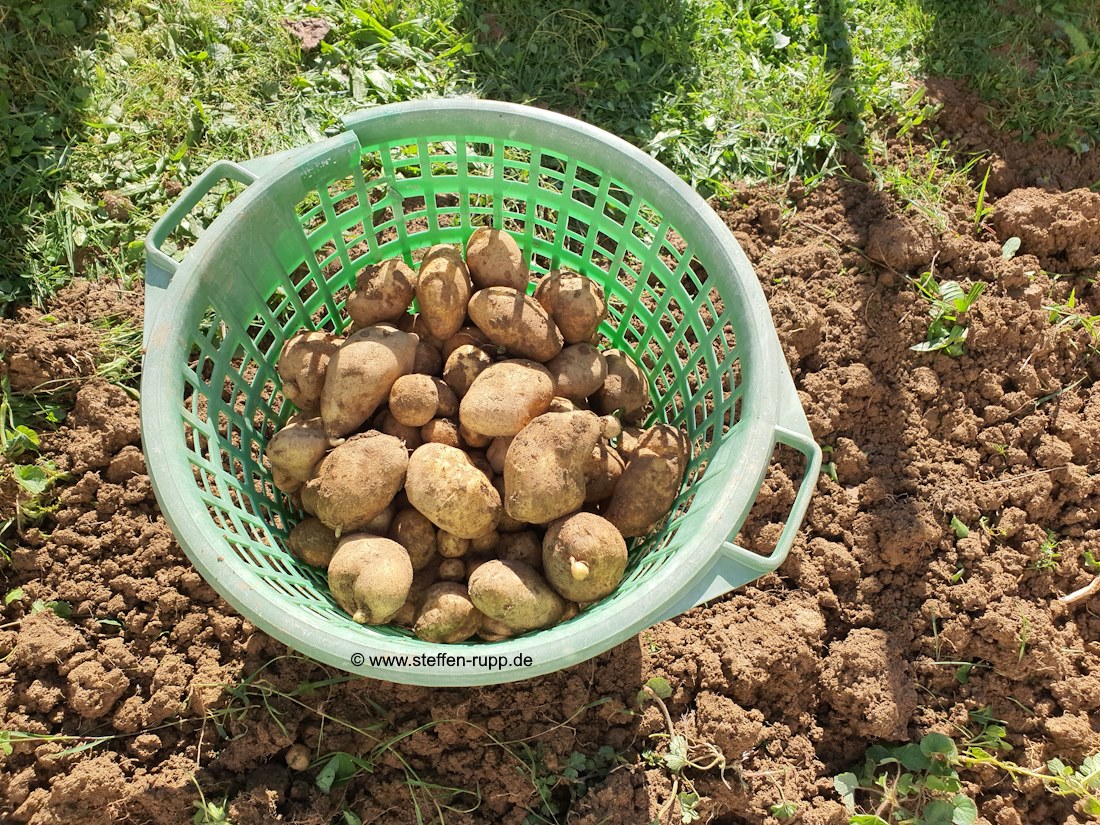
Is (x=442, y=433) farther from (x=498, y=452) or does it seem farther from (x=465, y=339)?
(x=465, y=339)

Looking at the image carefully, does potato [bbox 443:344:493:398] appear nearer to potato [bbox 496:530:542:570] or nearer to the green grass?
potato [bbox 496:530:542:570]

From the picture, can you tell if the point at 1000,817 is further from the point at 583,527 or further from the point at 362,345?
the point at 362,345

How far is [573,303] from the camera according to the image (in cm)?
188

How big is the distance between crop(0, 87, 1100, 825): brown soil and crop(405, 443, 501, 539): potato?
53cm

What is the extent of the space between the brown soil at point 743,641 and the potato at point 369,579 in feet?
1.57

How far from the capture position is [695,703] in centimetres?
205

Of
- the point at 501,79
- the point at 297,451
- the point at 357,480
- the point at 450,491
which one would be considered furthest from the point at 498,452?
the point at 501,79

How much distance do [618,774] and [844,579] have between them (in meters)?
0.77

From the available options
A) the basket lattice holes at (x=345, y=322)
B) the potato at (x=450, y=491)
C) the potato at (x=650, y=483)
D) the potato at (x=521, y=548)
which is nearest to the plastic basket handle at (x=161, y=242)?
the basket lattice holes at (x=345, y=322)

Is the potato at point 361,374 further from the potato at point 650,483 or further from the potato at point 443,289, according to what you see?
the potato at point 650,483

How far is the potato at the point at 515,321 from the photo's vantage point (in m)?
1.82

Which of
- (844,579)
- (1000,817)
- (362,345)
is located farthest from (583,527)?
(1000,817)

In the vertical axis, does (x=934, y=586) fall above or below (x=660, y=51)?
below

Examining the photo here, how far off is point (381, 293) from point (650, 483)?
0.74m
